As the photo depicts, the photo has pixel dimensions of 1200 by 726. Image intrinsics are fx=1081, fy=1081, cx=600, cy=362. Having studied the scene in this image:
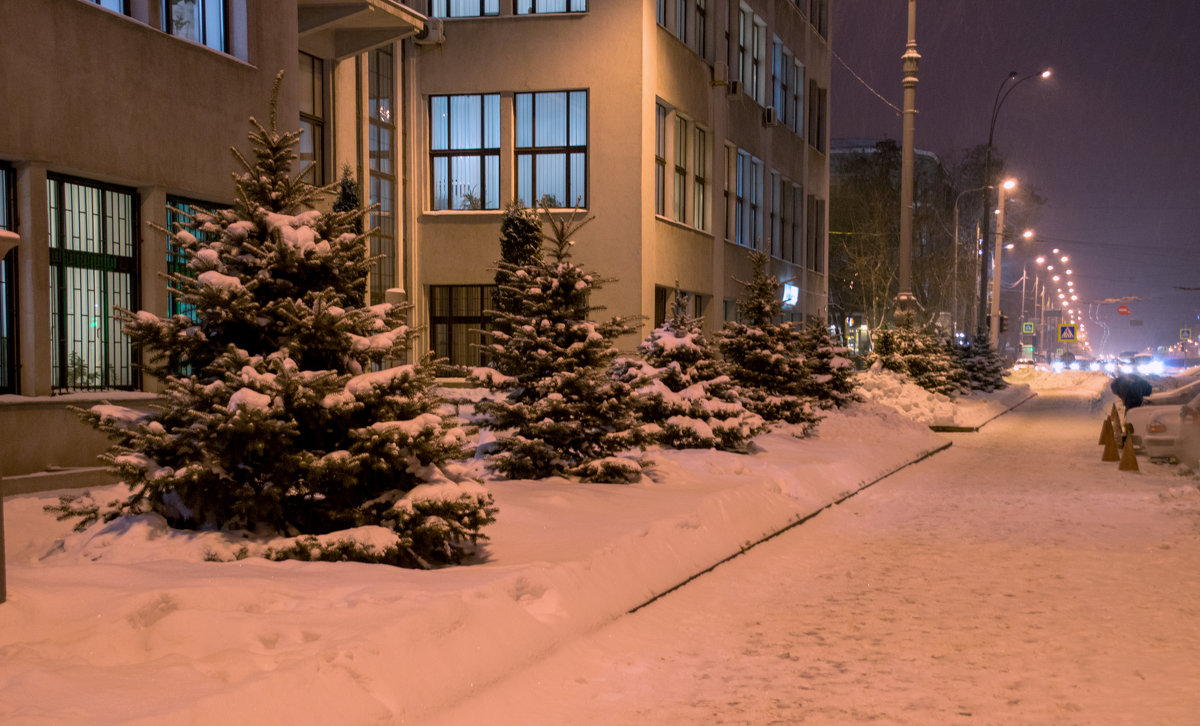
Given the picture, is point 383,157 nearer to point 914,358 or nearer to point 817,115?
point 914,358

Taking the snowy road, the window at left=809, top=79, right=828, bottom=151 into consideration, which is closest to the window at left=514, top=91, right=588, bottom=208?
the snowy road

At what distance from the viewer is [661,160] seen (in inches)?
1204

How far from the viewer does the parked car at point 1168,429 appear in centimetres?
1778

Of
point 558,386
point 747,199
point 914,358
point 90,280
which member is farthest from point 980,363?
point 90,280

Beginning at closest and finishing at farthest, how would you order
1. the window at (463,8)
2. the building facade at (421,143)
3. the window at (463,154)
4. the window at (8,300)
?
the window at (8,300) → the building facade at (421,143) → the window at (463,8) → the window at (463,154)

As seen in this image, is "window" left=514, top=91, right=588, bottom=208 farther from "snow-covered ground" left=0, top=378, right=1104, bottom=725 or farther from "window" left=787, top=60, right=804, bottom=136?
"snow-covered ground" left=0, top=378, right=1104, bottom=725

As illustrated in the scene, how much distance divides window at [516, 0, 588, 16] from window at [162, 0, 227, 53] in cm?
1462

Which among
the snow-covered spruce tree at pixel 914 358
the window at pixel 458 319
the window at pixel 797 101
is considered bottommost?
the snow-covered spruce tree at pixel 914 358

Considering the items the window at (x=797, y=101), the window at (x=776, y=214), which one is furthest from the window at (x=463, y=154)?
the window at (x=797, y=101)

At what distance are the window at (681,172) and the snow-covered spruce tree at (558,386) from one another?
19615 millimetres

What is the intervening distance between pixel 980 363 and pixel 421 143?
29501 millimetres

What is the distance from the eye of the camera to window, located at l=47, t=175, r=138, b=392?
12.8 metres

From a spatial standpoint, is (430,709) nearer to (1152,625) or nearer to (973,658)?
(973,658)

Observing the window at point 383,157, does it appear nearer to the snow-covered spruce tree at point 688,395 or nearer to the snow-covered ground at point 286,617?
the snow-covered spruce tree at point 688,395
